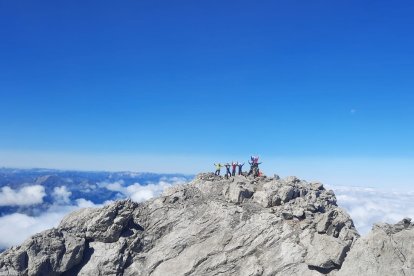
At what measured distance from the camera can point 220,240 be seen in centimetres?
5531

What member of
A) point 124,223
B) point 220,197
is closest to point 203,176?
point 220,197

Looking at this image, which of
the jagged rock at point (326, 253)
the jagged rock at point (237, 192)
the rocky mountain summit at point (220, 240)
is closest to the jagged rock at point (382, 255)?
the rocky mountain summit at point (220, 240)

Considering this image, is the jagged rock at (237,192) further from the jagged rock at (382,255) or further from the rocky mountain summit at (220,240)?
the jagged rock at (382,255)

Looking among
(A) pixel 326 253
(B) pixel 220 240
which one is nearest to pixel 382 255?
(A) pixel 326 253

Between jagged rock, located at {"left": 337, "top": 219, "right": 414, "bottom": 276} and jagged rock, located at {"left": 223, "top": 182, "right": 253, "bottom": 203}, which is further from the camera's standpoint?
jagged rock, located at {"left": 223, "top": 182, "right": 253, "bottom": 203}

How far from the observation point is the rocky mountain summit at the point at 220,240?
155 feet

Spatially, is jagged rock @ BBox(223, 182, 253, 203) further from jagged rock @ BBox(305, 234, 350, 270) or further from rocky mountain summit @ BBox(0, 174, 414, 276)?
jagged rock @ BBox(305, 234, 350, 270)

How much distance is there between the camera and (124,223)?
195 ft

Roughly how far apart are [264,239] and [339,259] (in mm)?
10753

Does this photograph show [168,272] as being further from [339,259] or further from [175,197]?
[339,259]

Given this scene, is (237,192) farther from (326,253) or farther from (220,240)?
(326,253)

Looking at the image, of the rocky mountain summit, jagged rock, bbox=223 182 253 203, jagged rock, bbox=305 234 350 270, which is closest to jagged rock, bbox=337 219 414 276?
the rocky mountain summit

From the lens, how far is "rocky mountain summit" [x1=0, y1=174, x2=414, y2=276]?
47094mm

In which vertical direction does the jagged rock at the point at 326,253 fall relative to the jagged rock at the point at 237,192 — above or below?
below
